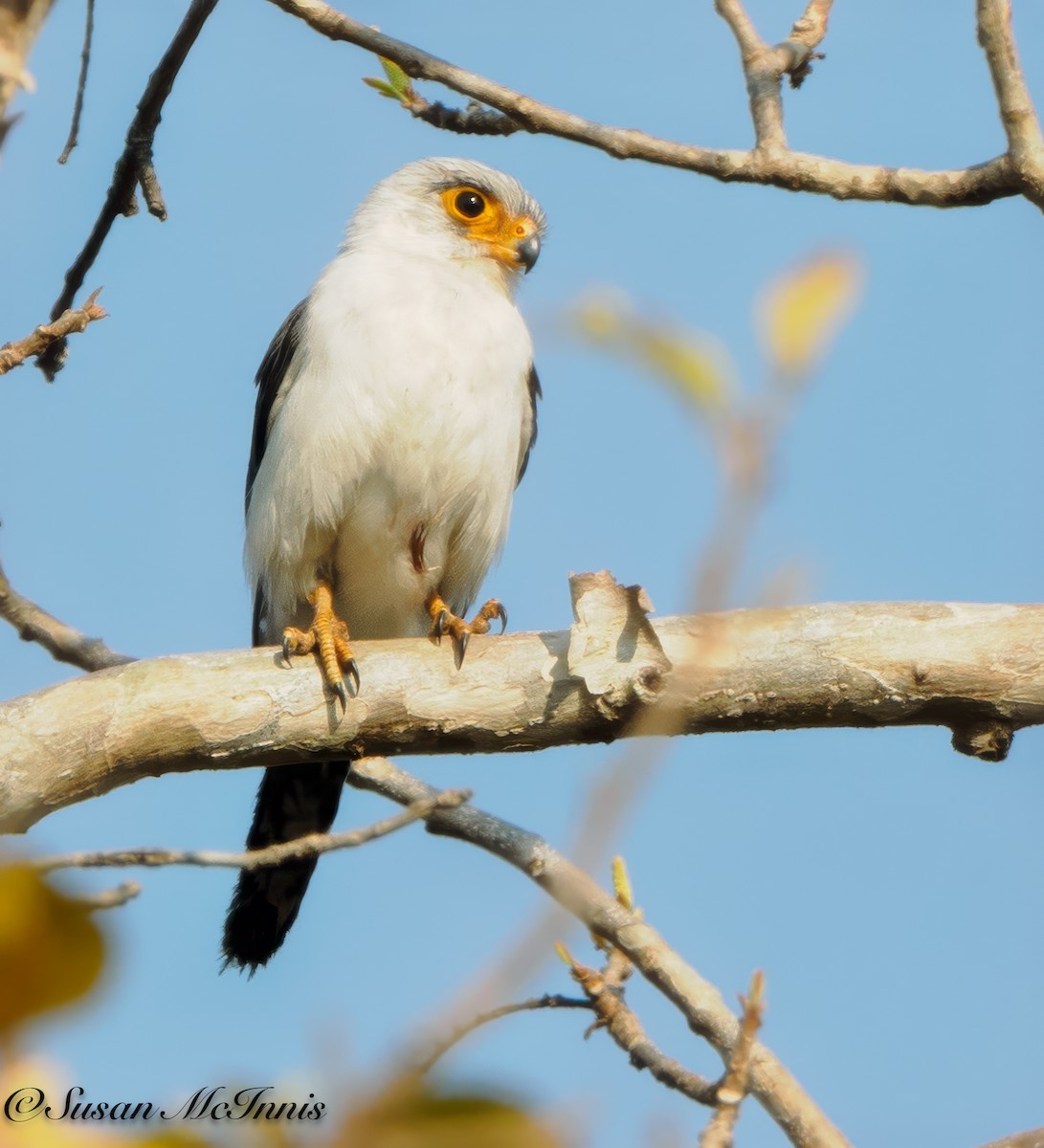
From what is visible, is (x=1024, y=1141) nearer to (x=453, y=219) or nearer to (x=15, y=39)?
(x=15, y=39)

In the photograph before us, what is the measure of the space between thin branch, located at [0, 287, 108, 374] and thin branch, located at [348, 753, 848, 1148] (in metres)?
1.77

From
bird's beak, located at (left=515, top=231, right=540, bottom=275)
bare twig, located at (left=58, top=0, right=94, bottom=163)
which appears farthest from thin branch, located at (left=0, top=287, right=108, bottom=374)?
bird's beak, located at (left=515, top=231, right=540, bottom=275)

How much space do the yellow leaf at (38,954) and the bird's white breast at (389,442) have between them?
4442mm

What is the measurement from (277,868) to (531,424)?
2119mm

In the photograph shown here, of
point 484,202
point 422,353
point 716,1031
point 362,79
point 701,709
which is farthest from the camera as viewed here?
point 484,202

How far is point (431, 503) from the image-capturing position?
18.0ft

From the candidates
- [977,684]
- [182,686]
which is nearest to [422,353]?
[182,686]

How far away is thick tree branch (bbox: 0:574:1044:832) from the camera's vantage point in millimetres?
3766

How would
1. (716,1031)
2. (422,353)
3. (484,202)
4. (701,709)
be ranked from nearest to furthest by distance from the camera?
(716,1031) < (701,709) < (422,353) < (484,202)

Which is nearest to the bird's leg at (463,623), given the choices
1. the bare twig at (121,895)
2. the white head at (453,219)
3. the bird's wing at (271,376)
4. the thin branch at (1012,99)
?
the bird's wing at (271,376)

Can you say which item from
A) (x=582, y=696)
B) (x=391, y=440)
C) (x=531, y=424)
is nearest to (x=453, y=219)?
(x=531, y=424)

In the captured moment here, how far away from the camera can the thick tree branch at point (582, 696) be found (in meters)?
3.77

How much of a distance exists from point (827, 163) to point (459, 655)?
171 cm

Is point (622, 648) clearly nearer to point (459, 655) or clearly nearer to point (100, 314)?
point (459, 655)
